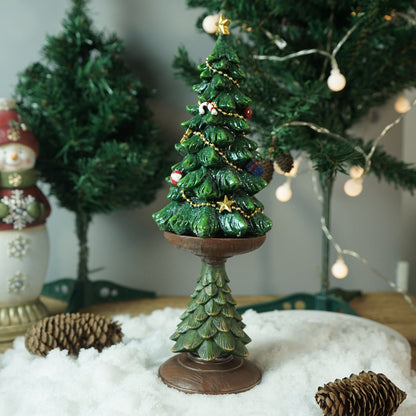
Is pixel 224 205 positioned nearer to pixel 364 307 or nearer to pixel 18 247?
pixel 18 247

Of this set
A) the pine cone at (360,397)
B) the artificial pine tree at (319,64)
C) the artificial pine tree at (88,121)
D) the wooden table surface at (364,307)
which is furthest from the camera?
the wooden table surface at (364,307)

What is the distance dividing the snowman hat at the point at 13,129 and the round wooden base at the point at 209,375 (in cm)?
62

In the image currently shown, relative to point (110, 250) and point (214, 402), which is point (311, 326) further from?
point (110, 250)

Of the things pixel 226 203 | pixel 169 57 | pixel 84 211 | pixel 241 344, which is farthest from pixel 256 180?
pixel 169 57

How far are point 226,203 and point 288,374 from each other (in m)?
0.32

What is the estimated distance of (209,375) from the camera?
0.89 meters

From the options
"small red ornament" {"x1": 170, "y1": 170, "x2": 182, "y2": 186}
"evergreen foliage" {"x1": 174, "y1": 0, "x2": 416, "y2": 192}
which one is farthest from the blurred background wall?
"small red ornament" {"x1": 170, "y1": 170, "x2": 182, "y2": 186}

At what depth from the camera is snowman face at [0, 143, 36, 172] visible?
123cm

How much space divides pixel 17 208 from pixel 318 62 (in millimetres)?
787

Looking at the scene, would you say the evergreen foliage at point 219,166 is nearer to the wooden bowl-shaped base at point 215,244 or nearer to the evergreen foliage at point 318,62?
the wooden bowl-shaped base at point 215,244

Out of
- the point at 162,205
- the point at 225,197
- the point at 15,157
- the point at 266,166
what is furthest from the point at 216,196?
the point at 162,205

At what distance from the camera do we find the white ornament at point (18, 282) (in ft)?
4.09

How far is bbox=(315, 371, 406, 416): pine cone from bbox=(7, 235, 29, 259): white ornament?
75cm

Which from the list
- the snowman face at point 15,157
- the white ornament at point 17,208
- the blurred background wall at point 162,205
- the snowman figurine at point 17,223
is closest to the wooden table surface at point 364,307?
the blurred background wall at point 162,205
